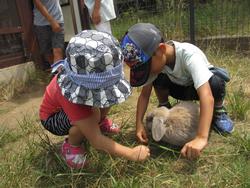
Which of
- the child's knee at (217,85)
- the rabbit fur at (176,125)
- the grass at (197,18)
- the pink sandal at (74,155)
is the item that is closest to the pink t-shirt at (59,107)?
the pink sandal at (74,155)

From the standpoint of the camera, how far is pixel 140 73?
2225 millimetres

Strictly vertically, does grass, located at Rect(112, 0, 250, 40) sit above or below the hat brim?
below

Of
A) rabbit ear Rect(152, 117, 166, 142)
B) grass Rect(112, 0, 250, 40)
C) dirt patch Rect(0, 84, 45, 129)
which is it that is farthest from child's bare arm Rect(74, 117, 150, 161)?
grass Rect(112, 0, 250, 40)

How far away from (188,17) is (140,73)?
3.24 m

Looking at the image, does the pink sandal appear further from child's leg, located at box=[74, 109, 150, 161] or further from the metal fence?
the metal fence

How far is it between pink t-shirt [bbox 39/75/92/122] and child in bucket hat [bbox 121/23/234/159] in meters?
0.33

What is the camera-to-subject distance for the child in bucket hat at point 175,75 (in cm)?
213

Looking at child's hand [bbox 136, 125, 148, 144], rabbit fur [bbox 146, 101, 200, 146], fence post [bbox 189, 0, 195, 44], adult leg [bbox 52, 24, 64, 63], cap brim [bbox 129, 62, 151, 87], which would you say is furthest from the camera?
fence post [bbox 189, 0, 195, 44]

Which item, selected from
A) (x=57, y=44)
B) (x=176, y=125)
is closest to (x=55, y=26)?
(x=57, y=44)

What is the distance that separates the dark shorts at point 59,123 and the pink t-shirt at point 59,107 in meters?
0.03

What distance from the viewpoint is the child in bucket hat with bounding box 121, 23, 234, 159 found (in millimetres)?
2129

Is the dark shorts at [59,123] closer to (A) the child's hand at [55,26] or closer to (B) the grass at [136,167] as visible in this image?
(B) the grass at [136,167]

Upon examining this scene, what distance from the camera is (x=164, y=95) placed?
9.14ft

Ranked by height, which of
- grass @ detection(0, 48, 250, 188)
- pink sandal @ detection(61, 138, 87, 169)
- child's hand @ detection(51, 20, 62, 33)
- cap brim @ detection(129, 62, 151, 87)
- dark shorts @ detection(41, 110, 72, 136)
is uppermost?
cap brim @ detection(129, 62, 151, 87)
